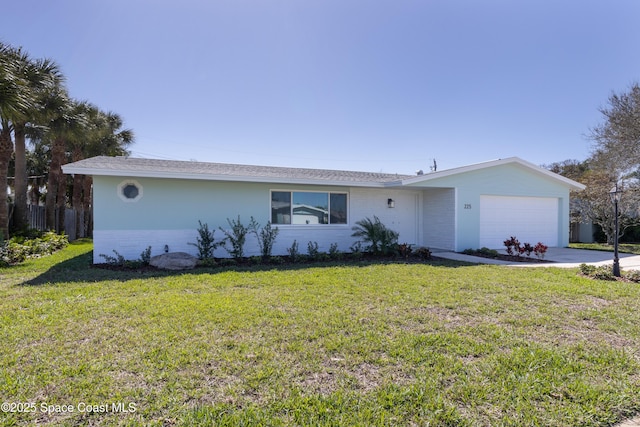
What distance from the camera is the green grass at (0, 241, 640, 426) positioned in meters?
2.40

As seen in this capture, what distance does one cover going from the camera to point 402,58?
1166cm

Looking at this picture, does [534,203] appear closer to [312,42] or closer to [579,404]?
[312,42]

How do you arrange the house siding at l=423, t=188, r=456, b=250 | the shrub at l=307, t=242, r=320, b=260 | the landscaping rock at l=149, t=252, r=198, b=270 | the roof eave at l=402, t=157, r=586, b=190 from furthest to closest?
the house siding at l=423, t=188, r=456, b=250
the roof eave at l=402, t=157, r=586, b=190
the shrub at l=307, t=242, r=320, b=260
the landscaping rock at l=149, t=252, r=198, b=270

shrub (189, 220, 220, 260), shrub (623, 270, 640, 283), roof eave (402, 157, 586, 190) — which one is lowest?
shrub (623, 270, 640, 283)

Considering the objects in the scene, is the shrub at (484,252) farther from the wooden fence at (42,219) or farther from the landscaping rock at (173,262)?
the wooden fence at (42,219)

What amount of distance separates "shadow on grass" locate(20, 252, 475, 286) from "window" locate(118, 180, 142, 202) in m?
1.97

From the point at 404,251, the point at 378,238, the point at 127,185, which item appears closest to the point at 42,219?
the point at 127,185

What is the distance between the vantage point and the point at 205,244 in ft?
30.6

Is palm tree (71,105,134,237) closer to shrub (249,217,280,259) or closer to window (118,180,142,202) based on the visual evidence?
window (118,180,142,202)

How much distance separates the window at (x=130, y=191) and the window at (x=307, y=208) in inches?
150

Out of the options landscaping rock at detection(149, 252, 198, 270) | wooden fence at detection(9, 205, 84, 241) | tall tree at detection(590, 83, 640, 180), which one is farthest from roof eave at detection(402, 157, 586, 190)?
wooden fence at detection(9, 205, 84, 241)

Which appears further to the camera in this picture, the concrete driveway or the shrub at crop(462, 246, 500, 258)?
the shrub at crop(462, 246, 500, 258)

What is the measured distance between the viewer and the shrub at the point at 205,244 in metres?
9.33

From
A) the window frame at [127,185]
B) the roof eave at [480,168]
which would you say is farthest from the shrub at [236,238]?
the roof eave at [480,168]
